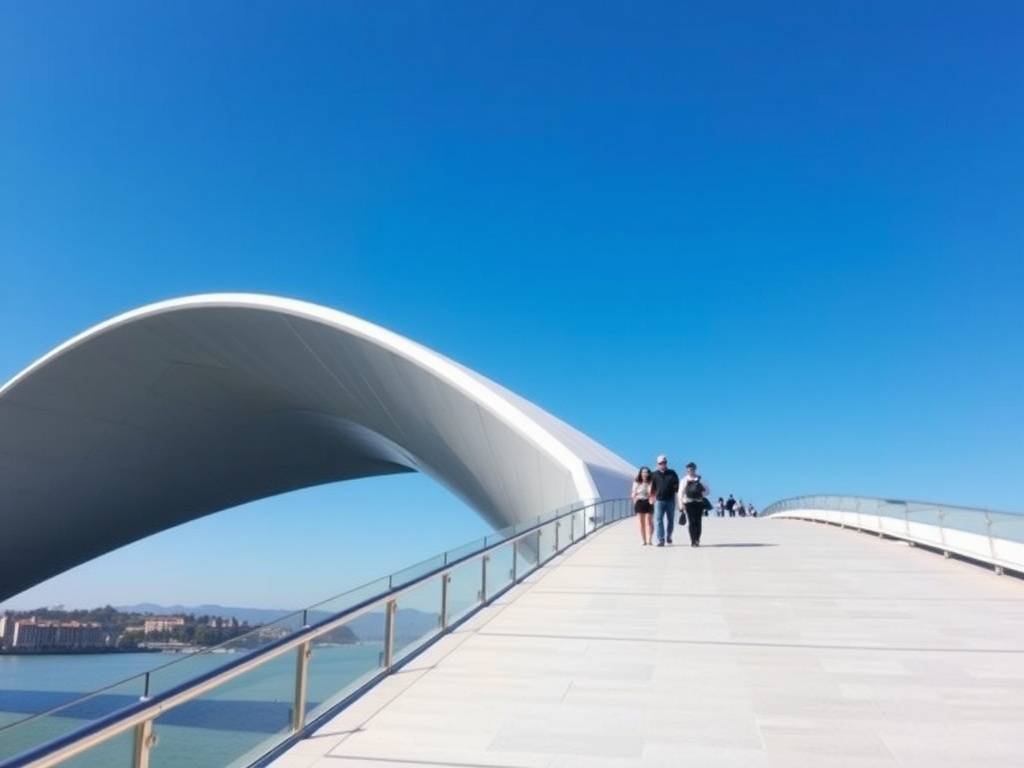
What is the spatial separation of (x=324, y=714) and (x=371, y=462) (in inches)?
1508

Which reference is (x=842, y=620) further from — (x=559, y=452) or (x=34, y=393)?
(x=34, y=393)

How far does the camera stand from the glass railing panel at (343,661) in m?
4.29

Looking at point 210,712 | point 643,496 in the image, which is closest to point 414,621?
point 210,712

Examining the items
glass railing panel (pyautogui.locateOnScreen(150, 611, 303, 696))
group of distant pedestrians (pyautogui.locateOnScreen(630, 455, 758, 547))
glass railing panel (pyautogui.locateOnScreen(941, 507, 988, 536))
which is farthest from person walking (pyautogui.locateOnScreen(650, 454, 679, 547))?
glass railing panel (pyautogui.locateOnScreen(150, 611, 303, 696))

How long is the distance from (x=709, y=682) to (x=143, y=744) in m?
3.36

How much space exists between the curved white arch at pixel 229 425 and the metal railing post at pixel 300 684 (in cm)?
1489

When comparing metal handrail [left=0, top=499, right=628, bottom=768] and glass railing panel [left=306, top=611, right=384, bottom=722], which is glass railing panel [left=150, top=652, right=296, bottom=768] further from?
Result: glass railing panel [left=306, top=611, right=384, bottom=722]

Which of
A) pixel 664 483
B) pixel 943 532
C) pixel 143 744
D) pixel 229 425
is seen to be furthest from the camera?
pixel 229 425

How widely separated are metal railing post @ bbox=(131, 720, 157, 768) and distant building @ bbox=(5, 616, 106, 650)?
26.3 meters

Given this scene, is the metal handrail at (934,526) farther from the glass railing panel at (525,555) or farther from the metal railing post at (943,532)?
the glass railing panel at (525,555)

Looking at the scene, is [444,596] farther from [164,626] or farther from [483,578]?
[164,626]

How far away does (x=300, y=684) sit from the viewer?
163 inches

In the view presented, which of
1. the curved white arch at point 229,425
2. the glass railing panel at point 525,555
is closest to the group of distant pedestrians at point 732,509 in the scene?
the curved white arch at point 229,425

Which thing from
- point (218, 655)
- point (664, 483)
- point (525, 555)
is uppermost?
point (664, 483)
